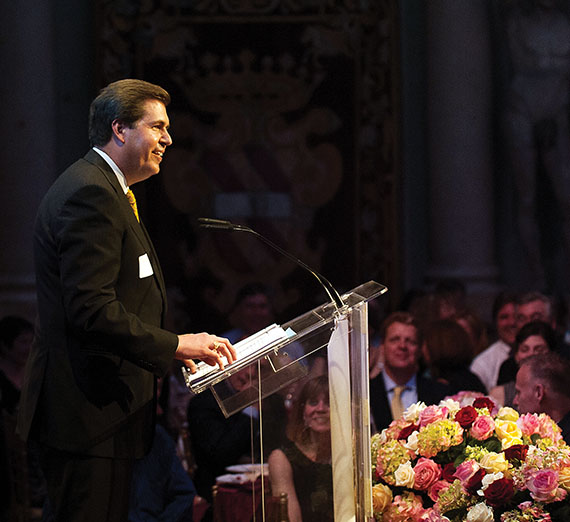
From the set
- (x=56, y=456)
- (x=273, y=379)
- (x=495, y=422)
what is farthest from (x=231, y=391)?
(x=495, y=422)

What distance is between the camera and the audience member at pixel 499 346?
19.6 feet

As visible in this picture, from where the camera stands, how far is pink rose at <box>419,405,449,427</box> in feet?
9.25

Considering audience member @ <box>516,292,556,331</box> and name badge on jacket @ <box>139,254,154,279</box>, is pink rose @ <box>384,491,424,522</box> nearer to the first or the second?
name badge on jacket @ <box>139,254,154,279</box>

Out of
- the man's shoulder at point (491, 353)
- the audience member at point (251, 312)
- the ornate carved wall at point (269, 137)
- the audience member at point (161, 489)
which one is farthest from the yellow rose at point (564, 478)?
the ornate carved wall at point (269, 137)

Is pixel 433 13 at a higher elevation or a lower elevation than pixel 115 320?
higher

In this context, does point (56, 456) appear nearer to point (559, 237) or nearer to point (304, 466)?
point (304, 466)

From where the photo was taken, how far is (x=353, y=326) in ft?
8.34

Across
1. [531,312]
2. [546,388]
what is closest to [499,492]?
[546,388]

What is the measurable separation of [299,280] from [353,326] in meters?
5.87

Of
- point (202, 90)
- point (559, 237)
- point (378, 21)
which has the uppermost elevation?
point (378, 21)

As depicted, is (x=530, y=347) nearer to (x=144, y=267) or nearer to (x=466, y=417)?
(x=466, y=417)

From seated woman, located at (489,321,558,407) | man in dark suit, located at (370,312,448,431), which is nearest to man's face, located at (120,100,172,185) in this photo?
man in dark suit, located at (370,312,448,431)

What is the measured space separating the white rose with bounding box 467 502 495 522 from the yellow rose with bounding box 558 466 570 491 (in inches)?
7.4

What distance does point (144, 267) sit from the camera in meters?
2.47
